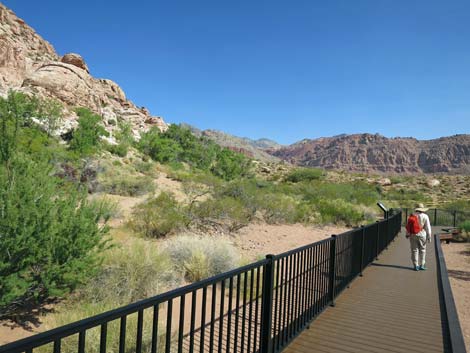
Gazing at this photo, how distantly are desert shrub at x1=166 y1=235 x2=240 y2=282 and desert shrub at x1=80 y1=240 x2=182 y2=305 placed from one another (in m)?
0.44

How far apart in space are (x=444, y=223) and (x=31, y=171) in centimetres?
2761

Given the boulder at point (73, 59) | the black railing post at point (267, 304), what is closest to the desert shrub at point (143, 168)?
the black railing post at point (267, 304)

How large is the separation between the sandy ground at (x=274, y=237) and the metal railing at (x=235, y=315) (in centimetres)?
482

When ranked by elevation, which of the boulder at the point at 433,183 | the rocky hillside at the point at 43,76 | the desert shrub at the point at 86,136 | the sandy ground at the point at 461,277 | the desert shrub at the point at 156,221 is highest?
the rocky hillside at the point at 43,76

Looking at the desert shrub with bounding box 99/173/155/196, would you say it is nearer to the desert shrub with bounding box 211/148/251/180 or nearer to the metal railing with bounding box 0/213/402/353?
the metal railing with bounding box 0/213/402/353

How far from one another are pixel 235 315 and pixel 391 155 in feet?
547

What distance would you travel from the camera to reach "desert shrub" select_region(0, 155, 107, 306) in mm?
5875

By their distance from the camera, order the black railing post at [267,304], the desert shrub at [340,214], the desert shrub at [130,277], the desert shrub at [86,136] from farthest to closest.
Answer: the desert shrub at [86,136] → the desert shrub at [340,214] → the desert shrub at [130,277] → the black railing post at [267,304]

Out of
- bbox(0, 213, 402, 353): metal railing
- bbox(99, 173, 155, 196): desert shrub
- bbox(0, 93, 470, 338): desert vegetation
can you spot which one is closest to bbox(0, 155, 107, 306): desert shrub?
bbox(0, 93, 470, 338): desert vegetation

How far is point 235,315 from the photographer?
342 centimetres

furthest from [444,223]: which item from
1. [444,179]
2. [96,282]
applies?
[444,179]

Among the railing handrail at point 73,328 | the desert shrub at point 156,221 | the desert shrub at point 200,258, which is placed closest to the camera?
the railing handrail at point 73,328

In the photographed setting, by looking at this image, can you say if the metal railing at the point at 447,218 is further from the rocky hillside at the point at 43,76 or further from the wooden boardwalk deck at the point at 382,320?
the rocky hillside at the point at 43,76

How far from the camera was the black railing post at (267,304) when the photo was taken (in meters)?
3.70
